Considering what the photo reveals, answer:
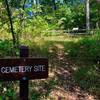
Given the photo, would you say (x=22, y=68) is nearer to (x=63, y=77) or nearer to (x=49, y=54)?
(x=63, y=77)

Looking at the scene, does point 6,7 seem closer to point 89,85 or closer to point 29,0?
point 29,0

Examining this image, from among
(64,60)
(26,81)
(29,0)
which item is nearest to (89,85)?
(64,60)

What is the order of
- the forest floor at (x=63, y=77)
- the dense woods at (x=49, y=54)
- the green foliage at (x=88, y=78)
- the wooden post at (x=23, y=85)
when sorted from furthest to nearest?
1. the green foliage at (x=88, y=78)
2. the forest floor at (x=63, y=77)
3. the dense woods at (x=49, y=54)
4. the wooden post at (x=23, y=85)

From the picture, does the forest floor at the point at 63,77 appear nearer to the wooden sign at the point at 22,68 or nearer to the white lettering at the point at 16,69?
the wooden sign at the point at 22,68

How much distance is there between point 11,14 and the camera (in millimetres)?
10227

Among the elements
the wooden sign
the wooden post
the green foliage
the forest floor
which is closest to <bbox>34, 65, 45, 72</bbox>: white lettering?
the wooden sign

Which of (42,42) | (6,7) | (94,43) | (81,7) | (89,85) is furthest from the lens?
(81,7)

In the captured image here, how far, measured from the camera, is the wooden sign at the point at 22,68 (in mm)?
4953

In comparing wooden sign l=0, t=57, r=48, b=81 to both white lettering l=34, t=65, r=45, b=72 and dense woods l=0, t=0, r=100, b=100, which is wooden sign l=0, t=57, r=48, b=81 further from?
dense woods l=0, t=0, r=100, b=100

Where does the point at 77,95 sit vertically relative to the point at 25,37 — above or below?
below

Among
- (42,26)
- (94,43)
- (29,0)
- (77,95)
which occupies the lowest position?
(77,95)

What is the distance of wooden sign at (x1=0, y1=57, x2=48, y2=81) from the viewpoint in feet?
16.3

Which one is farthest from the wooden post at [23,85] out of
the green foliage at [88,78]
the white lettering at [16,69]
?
the green foliage at [88,78]

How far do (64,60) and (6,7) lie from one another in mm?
3909
